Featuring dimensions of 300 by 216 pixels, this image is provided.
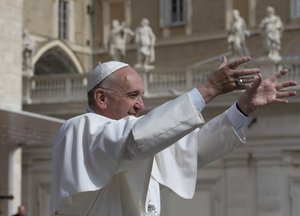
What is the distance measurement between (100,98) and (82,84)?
69.2 feet

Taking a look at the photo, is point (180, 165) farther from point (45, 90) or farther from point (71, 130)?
point (45, 90)

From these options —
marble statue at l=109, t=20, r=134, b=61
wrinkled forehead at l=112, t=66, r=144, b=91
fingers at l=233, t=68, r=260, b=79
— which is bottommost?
wrinkled forehead at l=112, t=66, r=144, b=91

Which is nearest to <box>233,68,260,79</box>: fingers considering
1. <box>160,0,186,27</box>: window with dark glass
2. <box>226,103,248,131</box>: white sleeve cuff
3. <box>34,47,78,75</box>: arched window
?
<box>226,103,248,131</box>: white sleeve cuff

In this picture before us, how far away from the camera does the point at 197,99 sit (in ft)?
11.2

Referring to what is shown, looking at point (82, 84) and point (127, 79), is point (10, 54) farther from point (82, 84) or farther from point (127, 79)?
point (127, 79)

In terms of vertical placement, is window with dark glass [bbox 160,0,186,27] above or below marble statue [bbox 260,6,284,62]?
above

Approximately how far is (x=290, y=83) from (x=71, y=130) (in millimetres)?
790

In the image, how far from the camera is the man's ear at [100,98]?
3.72m

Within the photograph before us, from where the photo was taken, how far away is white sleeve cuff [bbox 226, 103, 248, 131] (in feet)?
12.4

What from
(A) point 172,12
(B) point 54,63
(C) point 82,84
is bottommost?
(C) point 82,84

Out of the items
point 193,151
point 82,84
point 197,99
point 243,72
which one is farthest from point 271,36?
point 197,99

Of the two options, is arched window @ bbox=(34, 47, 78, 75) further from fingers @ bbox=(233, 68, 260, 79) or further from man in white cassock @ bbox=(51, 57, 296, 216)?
fingers @ bbox=(233, 68, 260, 79)

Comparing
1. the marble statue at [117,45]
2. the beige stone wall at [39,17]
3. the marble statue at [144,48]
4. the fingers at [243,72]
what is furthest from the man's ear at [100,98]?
the beige stone wall at [39,17]

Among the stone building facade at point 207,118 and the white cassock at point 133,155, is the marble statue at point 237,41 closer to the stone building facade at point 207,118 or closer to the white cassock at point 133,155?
the stone building facade at point 207,118
